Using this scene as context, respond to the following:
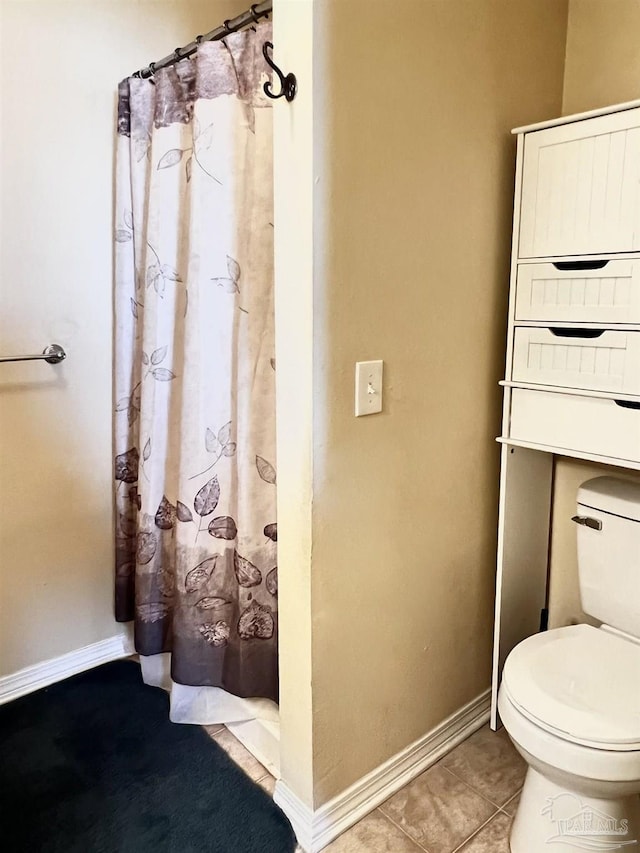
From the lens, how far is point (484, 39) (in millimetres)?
1564

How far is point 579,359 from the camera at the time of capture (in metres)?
1.55

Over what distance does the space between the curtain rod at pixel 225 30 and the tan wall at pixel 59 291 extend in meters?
0.21

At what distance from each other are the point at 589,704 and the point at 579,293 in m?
0.93

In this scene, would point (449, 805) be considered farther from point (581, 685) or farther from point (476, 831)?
point (581, 685)

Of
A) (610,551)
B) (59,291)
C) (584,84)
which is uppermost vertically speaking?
(584,84)

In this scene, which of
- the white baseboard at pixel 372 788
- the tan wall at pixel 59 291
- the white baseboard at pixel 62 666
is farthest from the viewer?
the white baseboard at pixel 62 666

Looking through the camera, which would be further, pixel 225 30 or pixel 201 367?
pixel 201 367

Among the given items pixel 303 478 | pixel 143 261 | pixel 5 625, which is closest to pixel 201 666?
pixel 5 625

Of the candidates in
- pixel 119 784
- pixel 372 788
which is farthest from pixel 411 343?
pixel 119 784

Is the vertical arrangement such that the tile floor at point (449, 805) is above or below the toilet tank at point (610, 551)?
below

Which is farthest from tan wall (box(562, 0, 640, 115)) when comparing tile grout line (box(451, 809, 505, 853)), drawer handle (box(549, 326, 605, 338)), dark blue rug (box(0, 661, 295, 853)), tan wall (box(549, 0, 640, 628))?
dark blue rug (box(0, 661, 295, 853))

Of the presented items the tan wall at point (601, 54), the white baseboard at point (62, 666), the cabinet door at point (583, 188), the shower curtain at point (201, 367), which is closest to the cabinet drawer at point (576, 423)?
the cabinet door at point (583, 188)

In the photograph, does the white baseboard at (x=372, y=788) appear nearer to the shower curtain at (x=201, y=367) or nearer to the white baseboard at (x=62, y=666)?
the shower curtain at (x=201, y=367)

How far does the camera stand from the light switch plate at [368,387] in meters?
1.41
